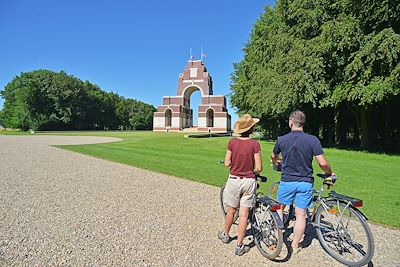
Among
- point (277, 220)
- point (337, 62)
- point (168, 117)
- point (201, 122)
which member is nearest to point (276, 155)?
point (277, 220)

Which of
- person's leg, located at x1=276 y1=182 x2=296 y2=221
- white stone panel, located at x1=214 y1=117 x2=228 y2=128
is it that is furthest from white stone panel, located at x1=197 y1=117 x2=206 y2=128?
person's leg, located at x1=276 y1=182 x2=296 y2=221

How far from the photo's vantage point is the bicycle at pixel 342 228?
3.73 meters

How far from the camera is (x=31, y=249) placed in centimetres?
413

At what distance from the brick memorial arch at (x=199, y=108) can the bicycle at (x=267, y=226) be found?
62866 mm

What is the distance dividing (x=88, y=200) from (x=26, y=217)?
150 centimetres

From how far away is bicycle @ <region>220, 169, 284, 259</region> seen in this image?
12.8 feet

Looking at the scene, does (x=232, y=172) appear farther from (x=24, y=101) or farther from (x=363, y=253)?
(x=24, y=101)

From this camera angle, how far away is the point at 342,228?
3.99m

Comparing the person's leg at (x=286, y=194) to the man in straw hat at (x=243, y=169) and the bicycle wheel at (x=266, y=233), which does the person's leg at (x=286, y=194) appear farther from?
the man in straw hat at (x=243, y=169)

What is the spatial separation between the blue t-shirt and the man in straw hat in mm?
365

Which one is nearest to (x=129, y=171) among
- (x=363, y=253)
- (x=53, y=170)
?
(x=53, y=170)

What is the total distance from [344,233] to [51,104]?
257ft

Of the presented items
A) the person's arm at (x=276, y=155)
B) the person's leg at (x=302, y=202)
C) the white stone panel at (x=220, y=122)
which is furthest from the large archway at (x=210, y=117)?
the person's leg at (x=302, y=202)

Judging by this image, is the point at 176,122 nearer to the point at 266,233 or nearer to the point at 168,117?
the point at 168,117
